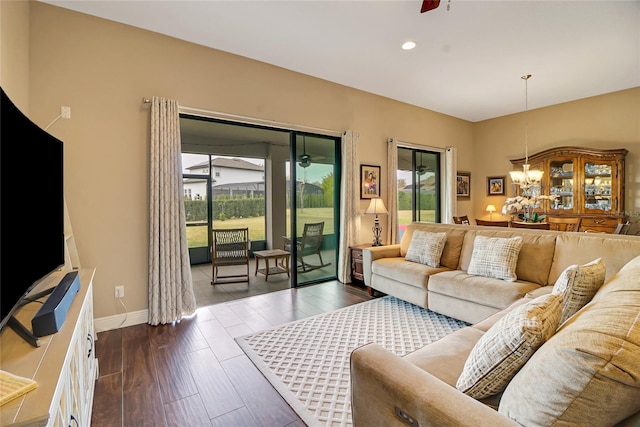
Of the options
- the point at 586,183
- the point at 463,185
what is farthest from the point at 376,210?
the point at 586,183

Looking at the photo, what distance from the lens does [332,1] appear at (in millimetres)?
2713

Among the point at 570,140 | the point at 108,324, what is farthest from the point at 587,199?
the point at 108,324

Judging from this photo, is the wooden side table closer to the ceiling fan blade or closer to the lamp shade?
the lamp shade

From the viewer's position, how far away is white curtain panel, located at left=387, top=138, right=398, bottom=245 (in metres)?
5.12

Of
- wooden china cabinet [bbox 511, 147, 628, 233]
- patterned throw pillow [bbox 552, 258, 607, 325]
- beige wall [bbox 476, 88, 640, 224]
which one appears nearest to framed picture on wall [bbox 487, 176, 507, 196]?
beige wall [bbox 476, 88, 640, 224]

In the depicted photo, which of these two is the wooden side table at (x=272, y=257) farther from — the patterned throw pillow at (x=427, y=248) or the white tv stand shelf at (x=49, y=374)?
the white tv stand shelf at (x=49, y=374)

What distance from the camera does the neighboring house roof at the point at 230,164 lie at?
21.5ft

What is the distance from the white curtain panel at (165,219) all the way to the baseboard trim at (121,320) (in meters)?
0.14

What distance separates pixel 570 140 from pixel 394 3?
15.5 ft

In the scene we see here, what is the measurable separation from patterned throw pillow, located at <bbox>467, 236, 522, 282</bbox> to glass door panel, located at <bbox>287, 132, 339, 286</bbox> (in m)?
2.21

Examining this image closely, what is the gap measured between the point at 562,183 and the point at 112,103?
6890 mm

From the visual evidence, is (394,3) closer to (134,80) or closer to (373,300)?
(134,80)

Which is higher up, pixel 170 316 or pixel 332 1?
pixel 332 1

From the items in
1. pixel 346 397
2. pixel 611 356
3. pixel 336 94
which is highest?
pixel 336 94
